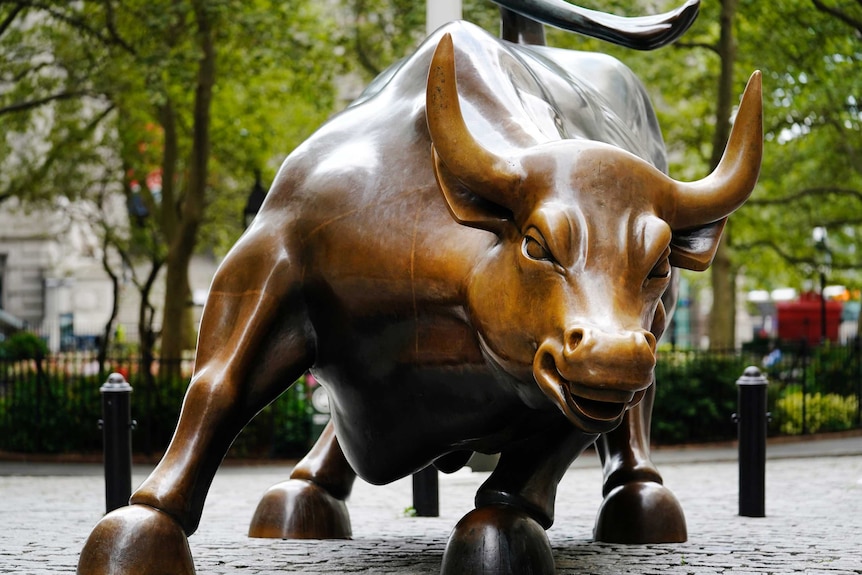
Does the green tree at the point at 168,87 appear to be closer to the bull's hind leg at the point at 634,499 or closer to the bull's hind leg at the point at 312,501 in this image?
the bull's hind leg at the point at 312,501

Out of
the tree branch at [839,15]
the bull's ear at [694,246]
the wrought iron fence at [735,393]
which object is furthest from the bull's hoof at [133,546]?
the tree branch at [839,15]

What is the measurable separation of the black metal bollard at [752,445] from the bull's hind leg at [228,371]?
4.26 m

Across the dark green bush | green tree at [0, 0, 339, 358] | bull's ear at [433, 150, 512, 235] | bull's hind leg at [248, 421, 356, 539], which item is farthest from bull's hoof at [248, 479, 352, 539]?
the dark green bush

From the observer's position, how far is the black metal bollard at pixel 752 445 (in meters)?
7.94

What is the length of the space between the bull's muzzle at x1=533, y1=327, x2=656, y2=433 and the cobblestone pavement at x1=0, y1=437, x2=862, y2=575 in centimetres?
170

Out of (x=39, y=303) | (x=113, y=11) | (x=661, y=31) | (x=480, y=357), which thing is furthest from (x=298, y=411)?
(x=39, y=303)

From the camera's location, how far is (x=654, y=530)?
5.96m

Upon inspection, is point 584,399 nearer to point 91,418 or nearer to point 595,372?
point 595,372

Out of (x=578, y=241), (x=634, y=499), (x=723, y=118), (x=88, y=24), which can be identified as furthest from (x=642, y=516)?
(x=88, y=24)

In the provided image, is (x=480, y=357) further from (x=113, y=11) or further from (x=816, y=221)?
(x=816, y=221)

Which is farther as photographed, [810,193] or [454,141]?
[810,193]

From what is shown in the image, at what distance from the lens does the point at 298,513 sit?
5.88m

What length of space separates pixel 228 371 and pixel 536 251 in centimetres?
136

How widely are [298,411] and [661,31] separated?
9.88m
